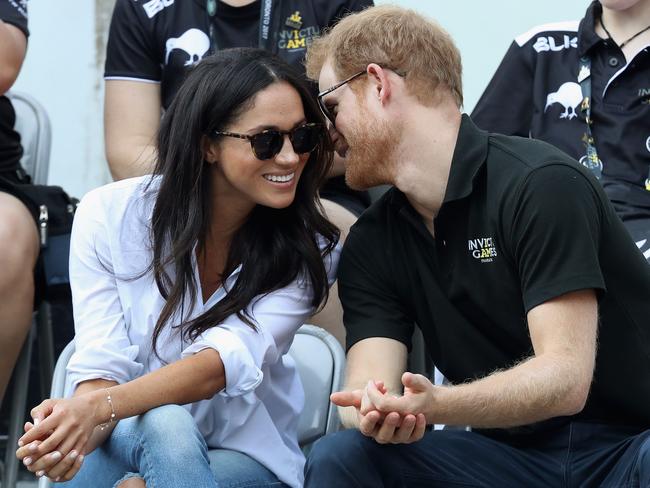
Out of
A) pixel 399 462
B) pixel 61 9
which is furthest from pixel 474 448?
pixel 61 9

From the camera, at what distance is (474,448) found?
8.95 feet

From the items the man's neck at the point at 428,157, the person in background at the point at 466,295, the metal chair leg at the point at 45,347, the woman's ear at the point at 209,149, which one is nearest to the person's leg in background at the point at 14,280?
the metal chair leg at the point at 45,347

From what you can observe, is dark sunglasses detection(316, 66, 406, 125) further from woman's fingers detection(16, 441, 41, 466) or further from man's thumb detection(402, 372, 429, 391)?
woman's fingers detection(16, 441, 41, 466)

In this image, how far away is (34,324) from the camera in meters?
4.12

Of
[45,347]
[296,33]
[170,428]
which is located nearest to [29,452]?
[170,428]

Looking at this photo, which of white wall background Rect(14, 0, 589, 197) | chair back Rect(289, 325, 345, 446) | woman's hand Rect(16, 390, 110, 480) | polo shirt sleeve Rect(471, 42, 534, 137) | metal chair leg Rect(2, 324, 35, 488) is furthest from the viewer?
white wall background Rect(14, 0, 589, 197)

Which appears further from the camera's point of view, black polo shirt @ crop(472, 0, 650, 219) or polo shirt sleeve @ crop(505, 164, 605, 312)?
black polo shirt @ crop(472, 0, 650, 219)

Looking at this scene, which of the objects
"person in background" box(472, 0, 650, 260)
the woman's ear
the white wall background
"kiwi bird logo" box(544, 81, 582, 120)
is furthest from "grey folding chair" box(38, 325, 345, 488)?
the white wall background

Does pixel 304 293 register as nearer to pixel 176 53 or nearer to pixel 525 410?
pixel 525 410

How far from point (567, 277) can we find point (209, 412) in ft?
3.02

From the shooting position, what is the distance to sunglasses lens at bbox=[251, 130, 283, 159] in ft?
9.55

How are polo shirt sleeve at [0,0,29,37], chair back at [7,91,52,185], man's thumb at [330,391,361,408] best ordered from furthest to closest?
chair back at [7,91,52,185], polo shirt sleeve at [0,0,29,37], man's thumb at [330,391,361,408]

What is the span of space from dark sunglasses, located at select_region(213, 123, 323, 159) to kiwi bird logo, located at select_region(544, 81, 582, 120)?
3.57 ft

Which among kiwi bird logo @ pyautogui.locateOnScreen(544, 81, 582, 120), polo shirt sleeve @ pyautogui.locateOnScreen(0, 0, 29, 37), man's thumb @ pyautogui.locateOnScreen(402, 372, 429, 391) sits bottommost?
man's thumb @ pyautogui.locateOnScreen(402, 372, 429, 391)
